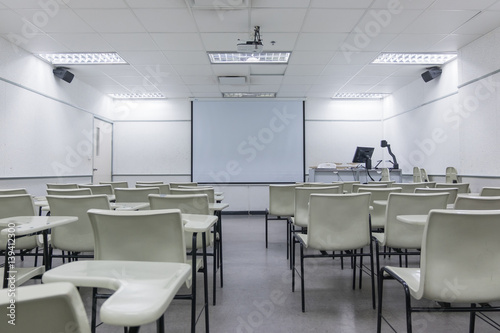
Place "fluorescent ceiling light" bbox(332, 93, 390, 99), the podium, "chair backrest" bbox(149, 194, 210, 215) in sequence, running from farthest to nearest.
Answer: "fluorescent ceiling light" bbox(332, 93, 390, 99) → the podium → "chair backrest" bbox(149, 194, 210, 215)

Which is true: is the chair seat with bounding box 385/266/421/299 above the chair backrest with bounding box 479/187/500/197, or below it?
below

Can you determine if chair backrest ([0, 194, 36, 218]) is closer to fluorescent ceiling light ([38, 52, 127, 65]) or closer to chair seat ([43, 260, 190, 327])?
chair seat ([43, 260, 190, 327])

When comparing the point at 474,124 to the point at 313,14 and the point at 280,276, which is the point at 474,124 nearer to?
the point at 313,14

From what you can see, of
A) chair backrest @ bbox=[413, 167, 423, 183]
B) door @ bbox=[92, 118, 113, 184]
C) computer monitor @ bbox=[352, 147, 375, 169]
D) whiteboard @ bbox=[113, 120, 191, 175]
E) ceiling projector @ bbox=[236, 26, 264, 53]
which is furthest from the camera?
whiteboard @ bbox=[113, 120, 191, 175]

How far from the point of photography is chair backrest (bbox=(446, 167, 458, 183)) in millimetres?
4539

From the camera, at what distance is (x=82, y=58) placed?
16.0 ft

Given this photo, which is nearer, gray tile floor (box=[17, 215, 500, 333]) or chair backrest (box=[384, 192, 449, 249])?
gray tile floor (box=[17, 215, 500, 333])

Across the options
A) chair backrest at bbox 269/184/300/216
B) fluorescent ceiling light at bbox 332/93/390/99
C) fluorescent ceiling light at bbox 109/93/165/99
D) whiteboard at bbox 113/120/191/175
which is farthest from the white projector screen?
chair backrest at bbox 269/184/300/216

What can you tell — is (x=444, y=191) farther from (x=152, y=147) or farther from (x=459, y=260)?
(x=152, y=147)

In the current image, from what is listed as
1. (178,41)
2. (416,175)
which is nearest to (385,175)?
(416,175)

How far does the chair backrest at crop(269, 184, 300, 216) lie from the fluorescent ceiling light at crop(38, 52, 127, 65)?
3535mm

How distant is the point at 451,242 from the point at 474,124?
4.09 metres

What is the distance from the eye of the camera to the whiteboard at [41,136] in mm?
4105

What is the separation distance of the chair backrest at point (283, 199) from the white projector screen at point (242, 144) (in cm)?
351
